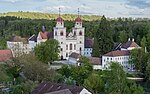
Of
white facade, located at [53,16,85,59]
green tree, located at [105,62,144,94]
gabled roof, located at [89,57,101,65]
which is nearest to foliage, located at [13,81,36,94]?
green tree, located at [105,62,144,94]

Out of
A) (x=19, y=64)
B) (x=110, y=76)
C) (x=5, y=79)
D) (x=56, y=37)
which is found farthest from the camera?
(x=56, y=37)

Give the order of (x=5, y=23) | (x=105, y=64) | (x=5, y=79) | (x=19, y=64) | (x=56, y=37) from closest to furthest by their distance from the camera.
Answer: (x=5, y=79), (x=19, y=64), (x=105, y=64), (x=56, y=37), (x=5, y=23)

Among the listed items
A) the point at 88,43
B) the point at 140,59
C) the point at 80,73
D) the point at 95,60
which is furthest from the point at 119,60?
the point at 80,73

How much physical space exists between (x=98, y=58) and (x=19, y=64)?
53.8 ft

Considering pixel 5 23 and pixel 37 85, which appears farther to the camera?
pixel 5 23

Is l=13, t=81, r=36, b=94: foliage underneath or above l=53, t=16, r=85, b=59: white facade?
underneath

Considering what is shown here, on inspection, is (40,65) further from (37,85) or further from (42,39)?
(42,39)

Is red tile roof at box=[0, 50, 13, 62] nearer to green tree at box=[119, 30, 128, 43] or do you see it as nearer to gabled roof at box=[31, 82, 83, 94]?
gabled roof at box=[31, 82, 83, 94]

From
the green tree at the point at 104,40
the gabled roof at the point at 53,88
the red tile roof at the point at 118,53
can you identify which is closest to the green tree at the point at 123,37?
the green tree at the point at 104,40

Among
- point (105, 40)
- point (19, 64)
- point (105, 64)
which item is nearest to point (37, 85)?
point (19, 64)

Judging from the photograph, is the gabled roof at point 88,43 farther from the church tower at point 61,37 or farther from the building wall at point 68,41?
the church tower at point 61,37

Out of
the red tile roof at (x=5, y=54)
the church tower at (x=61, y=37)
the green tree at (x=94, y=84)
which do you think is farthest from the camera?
the church tower at (x=61, y=37)

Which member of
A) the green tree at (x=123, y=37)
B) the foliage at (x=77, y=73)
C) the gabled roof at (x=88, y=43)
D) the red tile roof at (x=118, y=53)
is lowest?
the foliage at (x=77, y=73)

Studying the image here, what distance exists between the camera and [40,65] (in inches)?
1842
